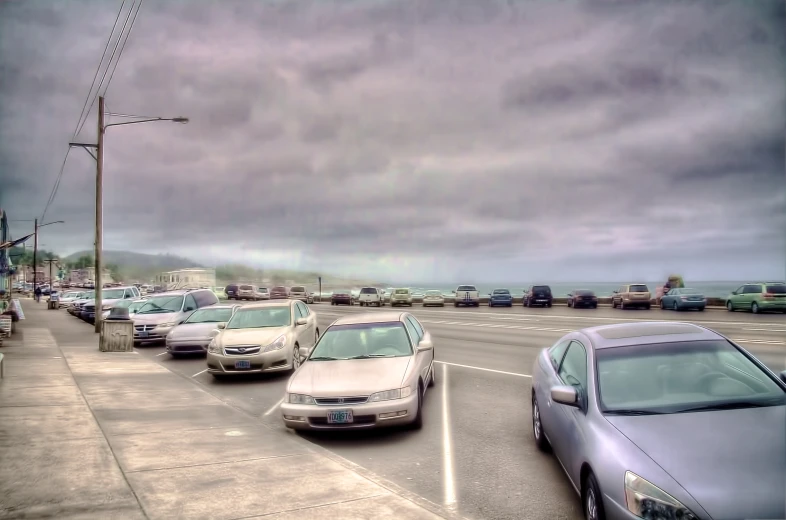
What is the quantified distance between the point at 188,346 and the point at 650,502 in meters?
15.3

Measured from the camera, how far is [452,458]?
7078mm

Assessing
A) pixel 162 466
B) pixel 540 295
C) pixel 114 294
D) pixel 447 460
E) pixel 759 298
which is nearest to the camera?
pixel 162 466

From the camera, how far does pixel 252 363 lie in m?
12.9

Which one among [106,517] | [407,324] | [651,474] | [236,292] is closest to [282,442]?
[106,517]

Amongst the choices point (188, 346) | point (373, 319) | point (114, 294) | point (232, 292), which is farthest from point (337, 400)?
point (232, 292)

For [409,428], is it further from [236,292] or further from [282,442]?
[236,292]

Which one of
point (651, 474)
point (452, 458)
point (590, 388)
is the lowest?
point (452, 458)

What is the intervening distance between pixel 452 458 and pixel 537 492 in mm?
1428

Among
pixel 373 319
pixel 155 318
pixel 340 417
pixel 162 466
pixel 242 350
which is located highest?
pixel 373 319

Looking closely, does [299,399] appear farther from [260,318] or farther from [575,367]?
[260,318]

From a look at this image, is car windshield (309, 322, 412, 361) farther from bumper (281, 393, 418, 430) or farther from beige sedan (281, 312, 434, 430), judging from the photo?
bumper (281, 393, 418, 430)

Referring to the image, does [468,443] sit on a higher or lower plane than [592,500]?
lower

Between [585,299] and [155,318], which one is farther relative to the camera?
[585,299]

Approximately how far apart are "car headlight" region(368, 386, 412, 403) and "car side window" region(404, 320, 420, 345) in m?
1.76
